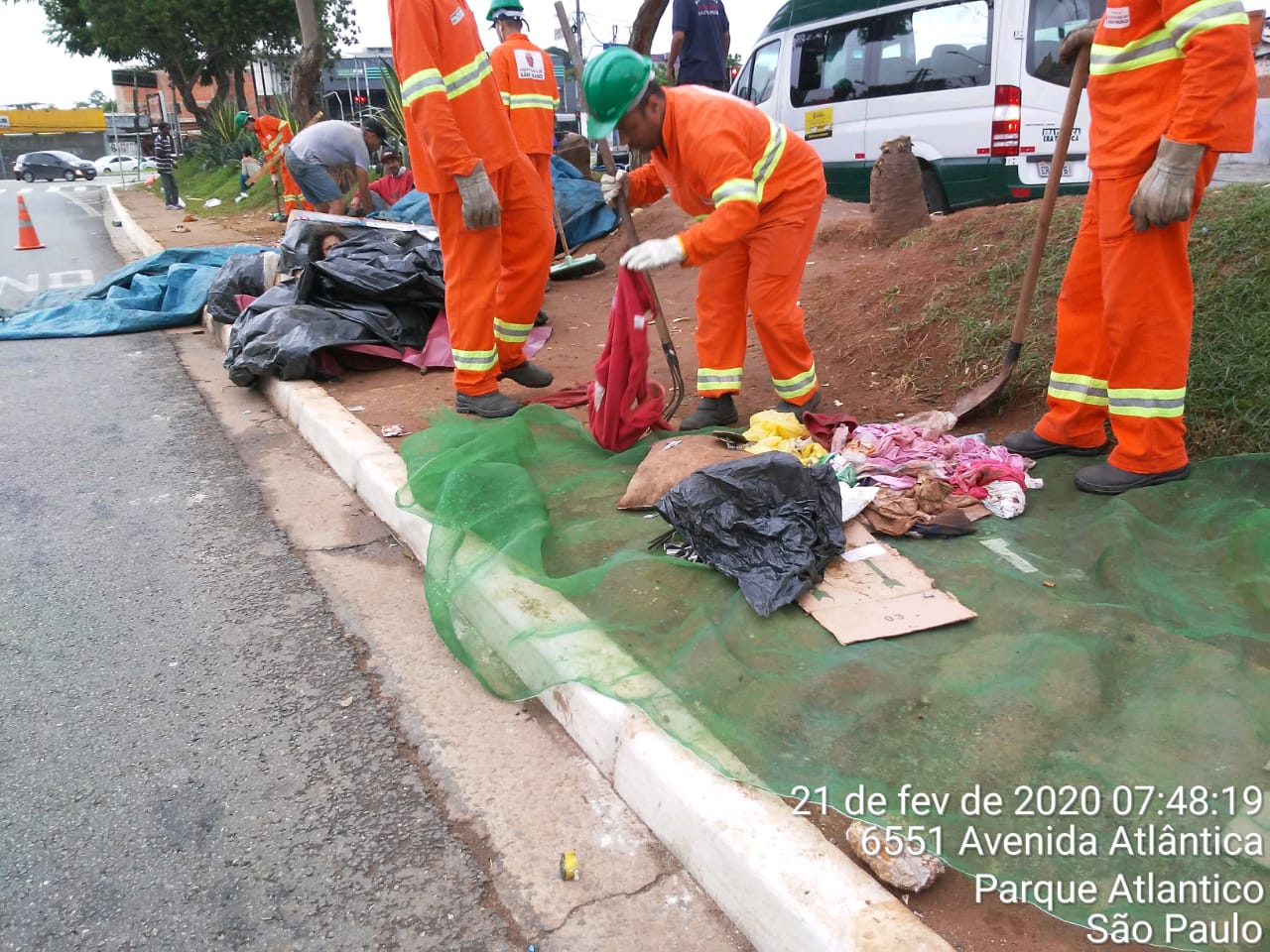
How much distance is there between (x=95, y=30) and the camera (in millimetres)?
29453

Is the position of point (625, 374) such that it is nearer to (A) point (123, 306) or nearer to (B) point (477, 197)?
(B) point (477, 197)

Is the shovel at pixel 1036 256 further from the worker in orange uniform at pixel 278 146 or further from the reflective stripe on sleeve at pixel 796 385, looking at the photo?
the worker in orange uniform at pixel 278 146

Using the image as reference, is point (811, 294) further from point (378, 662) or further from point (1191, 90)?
point (378, 662)

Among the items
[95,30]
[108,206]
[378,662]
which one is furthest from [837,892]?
[95,30]

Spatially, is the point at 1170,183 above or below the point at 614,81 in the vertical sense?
below

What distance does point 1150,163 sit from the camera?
9.39 ft

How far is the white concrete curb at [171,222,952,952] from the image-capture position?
1525 mm

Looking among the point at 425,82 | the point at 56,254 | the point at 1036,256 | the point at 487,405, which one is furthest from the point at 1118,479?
the point at 56,254

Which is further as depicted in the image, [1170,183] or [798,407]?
[798,407]

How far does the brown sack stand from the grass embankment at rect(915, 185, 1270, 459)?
1.49 metres

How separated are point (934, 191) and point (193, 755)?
6793mm

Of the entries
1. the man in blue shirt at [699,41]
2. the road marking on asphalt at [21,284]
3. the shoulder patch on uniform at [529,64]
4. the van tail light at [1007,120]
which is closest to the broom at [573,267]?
the shoulder patch on uniform at [529,64]

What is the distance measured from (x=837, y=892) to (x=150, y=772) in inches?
63.3

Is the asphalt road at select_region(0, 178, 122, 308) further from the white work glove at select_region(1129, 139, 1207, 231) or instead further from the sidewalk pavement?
the white work glove at select_region(1129, 139, 1207, 231)
